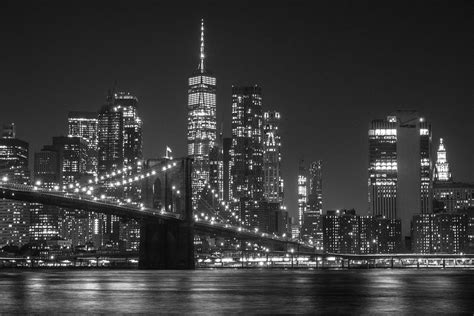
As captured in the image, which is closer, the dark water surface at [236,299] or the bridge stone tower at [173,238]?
the dark water surface at [236,299]

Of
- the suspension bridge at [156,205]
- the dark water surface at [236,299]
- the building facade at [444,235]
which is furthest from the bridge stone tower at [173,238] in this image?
the building facade at [444,235]

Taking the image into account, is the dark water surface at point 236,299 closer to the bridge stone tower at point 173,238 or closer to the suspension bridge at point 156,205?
the suspension bridge at point 156,205

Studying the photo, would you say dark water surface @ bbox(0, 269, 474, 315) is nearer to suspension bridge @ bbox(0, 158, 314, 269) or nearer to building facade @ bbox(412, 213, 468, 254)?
suspension bridge @ bbox(0, 158, 314, 269)

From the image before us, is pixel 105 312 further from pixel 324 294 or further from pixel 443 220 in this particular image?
pixel 443 220

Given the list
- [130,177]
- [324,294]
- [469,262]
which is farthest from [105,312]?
[469,262]

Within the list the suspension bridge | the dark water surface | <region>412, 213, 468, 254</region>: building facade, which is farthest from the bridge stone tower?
<region>412, 213, 468, 254</region>: building facade

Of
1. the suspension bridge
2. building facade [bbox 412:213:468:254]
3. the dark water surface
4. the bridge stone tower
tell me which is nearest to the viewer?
the dark water surface

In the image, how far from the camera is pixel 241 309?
3628 cm

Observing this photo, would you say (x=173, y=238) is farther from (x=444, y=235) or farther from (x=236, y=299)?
(x=444, y=235)

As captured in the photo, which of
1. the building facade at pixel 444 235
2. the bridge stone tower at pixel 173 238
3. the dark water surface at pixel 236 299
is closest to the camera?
the dark water surface at pixel 236 299

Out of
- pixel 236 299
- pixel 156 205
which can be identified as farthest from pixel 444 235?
pixel 236 299

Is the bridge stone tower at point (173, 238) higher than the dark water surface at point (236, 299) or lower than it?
higher

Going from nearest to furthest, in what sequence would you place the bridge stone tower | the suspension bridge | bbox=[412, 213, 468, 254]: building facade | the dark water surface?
1. the dark water surface
2. the suspension bridge
3. the bridge stone tower
4. bbox=[412, 213, 468, 254]: building facade

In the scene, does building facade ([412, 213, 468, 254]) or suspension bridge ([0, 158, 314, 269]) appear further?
building facade ([412, 213, 468, 254])
